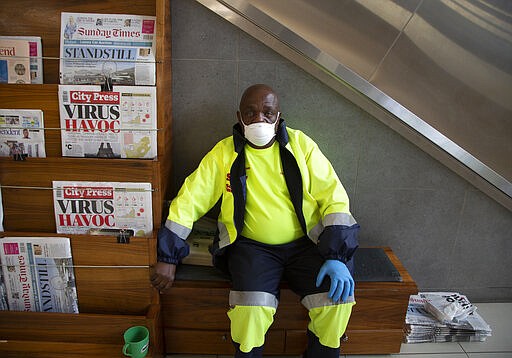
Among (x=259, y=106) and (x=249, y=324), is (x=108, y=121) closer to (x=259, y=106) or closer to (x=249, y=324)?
(x=259, y=106)

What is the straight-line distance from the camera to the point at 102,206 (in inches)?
65.1

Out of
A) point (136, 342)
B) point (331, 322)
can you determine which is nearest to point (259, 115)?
point (331, 322)

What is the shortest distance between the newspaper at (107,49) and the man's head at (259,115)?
1.26 feet

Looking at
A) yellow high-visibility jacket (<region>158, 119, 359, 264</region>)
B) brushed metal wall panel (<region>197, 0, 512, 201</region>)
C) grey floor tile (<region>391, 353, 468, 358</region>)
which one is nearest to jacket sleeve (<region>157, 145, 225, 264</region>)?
yellow high-visibility jacket (<region>158, 119, 359, 264</region>)

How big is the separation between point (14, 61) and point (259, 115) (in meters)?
0.99

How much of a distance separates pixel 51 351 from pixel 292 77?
5.04 feet

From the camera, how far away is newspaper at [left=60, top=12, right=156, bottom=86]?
1.64m

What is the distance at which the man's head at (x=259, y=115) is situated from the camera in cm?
165

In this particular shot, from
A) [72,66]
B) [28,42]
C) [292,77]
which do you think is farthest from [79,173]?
[292,77]

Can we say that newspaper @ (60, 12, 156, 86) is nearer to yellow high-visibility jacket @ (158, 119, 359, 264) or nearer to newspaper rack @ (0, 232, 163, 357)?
yellow high-visibility jacket @ (158, 119, 359, 264)

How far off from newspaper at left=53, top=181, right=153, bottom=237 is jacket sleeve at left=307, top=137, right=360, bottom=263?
67cm

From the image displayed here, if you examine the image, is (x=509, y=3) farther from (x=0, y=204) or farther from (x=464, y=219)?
(x=0, y=204)

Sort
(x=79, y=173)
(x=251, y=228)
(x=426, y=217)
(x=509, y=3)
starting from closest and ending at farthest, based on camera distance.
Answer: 1. (x=79, y=173)
2. (x=251, y=228)
3. (x=509, y=3)
4. (x=426, y=217)

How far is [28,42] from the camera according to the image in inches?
66.0
